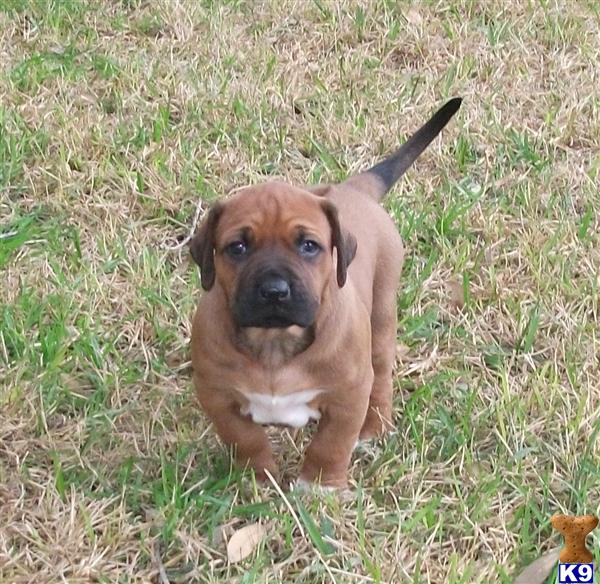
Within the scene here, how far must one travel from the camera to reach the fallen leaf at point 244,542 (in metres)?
3.39

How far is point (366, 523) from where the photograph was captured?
354 cm

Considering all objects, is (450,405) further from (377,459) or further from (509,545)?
(509,545)

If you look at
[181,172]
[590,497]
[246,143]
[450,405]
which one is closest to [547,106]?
[246,143]

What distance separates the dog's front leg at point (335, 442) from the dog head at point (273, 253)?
1.33ft

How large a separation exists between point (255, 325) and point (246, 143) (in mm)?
2588

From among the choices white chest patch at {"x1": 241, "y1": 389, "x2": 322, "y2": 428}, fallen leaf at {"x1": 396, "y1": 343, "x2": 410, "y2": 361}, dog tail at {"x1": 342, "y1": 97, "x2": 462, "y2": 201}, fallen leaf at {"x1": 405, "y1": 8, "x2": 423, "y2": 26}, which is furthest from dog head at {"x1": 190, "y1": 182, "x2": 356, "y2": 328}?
fallen leaf at {"x1": 405, "y1": 8, "x2": 423, "y2": 26}

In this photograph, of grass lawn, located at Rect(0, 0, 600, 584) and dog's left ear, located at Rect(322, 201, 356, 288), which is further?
grass lawn, located at Rect(0, 0, 600, 584)

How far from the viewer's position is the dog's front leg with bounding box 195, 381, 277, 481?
3.44m

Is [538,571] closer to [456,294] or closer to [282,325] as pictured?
[282,325]

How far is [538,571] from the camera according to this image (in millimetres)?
3326

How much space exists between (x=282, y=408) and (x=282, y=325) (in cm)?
37

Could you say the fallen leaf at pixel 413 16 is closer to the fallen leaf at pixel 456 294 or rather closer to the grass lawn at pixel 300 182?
the grass lawn at pixel 300 182

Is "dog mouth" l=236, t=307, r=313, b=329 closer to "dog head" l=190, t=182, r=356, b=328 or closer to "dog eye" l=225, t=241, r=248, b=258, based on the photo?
"dog head" l=190, t=182, r=356, b=328
